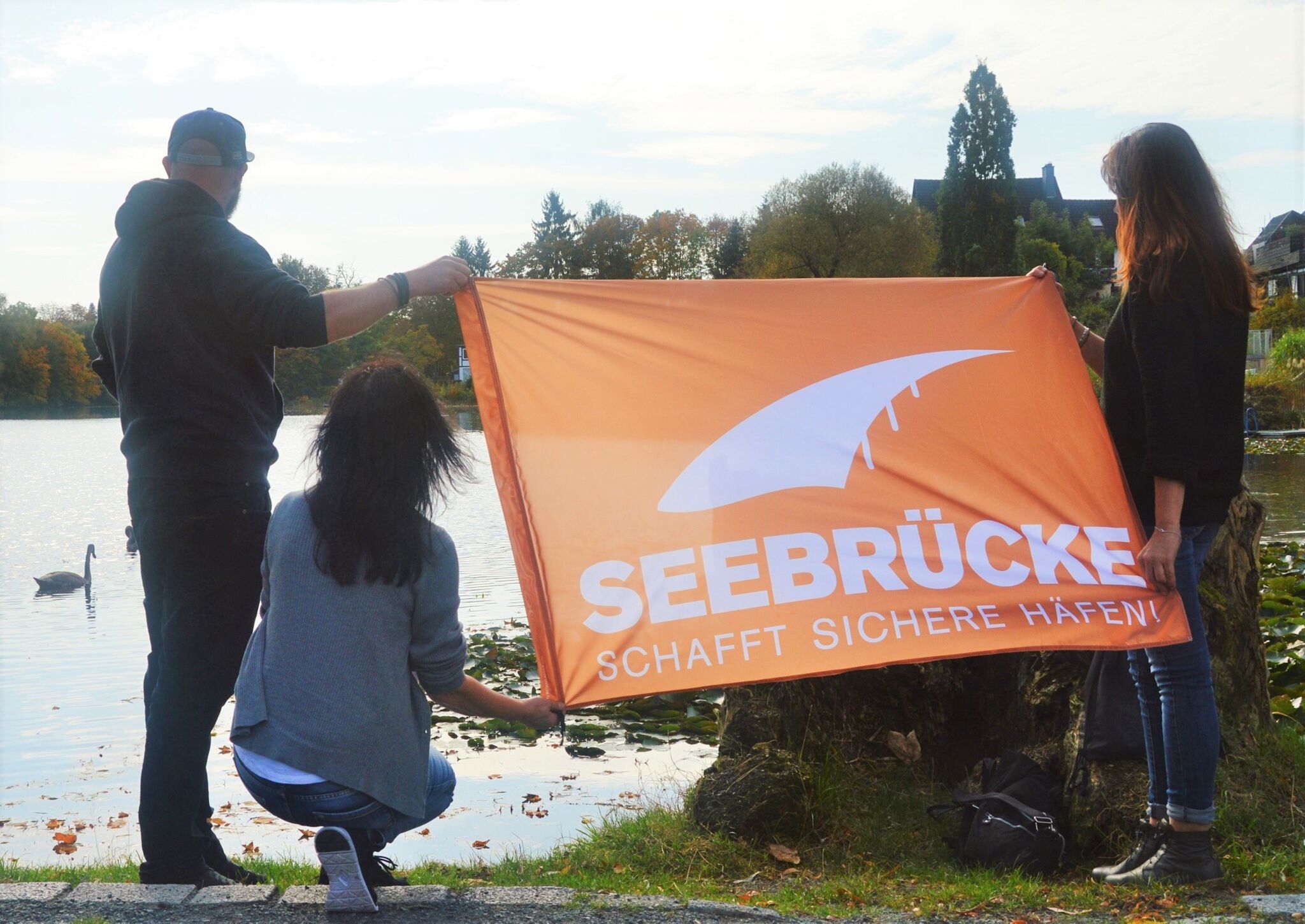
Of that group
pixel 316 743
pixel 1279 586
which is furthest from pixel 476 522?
pixel 316 743

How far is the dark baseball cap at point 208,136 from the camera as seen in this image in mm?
3705

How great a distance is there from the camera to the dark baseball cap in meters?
3.71

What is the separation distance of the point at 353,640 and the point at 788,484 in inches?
60.4

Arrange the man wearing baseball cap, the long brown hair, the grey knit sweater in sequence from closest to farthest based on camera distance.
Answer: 1. the grey knit sweater
2. the man wearing baseball cap
3. the long brown hair

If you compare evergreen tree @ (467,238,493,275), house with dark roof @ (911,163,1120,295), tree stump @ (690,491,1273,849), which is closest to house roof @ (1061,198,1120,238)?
house with dark roof @ (911,163,1120,295)

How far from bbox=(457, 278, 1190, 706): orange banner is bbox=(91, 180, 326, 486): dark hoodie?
677 mm

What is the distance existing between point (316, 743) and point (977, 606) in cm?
211

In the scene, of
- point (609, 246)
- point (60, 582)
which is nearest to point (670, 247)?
point (609, 246)

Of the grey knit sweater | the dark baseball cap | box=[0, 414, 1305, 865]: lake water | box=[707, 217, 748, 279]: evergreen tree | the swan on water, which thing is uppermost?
box=[707, 217, 748, 279]: evergreen tree

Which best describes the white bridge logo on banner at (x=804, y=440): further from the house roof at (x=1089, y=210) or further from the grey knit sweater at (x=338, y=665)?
the house roof at (x=1089, y=210)

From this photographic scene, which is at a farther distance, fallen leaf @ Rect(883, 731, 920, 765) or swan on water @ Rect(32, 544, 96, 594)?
swan on water @ Rect(32, 544, 96, 594)

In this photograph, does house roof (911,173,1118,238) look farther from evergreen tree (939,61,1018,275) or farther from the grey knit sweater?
the grey knit sweater

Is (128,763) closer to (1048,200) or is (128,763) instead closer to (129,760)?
(129,760)

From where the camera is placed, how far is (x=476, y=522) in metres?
22.4
